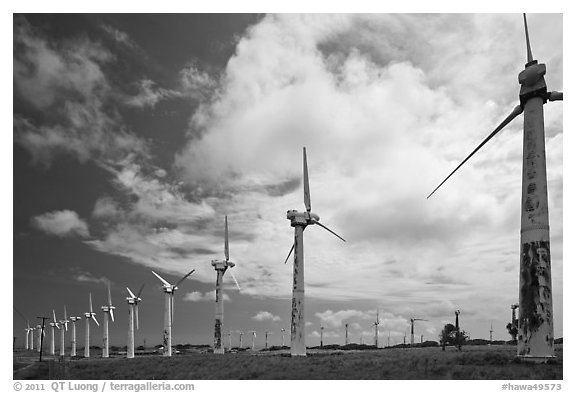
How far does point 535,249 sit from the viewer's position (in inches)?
1361

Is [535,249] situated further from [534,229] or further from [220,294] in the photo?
[220,294]

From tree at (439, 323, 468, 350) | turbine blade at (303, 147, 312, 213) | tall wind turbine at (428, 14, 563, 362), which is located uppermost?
turbine blade at (303, 147, 312, 213)

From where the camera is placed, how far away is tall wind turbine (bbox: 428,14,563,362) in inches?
1334

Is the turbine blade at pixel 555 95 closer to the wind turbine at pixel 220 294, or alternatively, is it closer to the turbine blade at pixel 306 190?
the turbine blade at pixel 306 190

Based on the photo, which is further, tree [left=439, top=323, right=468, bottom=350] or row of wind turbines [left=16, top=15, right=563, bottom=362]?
tree [left=439, top=323, right=468, bottom=350]

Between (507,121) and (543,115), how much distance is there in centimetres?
494

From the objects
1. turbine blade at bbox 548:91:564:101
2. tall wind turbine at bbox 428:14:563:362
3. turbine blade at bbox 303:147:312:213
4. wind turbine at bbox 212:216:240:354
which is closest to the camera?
tall wind turbine at bbox 428:14:563:362

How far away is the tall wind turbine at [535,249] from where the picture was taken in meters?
33.9

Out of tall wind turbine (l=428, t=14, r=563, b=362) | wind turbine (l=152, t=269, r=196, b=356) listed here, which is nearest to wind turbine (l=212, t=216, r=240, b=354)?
wind turbine (l=152, t=269, r=196, b=356)

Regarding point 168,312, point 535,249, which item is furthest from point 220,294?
point 535,249

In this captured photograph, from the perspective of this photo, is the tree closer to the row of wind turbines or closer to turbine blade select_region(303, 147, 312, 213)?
turbine blade select_region(303, 147, 312, 213)

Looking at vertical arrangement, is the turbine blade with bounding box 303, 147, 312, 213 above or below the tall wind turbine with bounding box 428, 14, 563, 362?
Answer: above

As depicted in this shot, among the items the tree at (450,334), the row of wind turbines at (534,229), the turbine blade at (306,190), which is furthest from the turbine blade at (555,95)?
the tree at (450,334)
